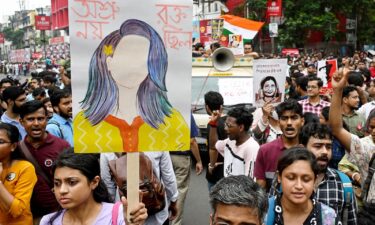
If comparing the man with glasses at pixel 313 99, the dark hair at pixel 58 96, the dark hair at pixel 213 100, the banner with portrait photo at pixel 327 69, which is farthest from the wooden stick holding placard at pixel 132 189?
the banner with portrait photo at pixel 327 69

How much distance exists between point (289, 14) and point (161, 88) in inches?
1436

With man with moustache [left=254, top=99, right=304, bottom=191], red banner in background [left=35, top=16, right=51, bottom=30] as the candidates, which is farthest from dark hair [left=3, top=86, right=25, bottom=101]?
red banner in background [left=35, top=16, right=51, bottom=30]

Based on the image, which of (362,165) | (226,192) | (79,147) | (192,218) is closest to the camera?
(226,192)

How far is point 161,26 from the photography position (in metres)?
A: 2.56

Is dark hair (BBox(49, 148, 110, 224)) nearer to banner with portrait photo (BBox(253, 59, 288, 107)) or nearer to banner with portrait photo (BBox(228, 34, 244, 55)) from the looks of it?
banner with portrait photo (BBox(253, 59, 288, 107))

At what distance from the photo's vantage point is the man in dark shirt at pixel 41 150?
3.57m

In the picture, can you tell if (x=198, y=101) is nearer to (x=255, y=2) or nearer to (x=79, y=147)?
(x=79, y=147)

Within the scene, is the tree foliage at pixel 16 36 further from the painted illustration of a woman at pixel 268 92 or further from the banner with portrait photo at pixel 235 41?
the painted illustration of a woman at pixel 268 92

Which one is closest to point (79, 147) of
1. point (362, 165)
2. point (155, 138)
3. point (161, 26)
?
point (155, 138)

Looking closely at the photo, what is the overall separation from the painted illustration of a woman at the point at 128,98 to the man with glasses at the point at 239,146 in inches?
67.4

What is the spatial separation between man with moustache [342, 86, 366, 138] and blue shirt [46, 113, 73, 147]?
119 inches

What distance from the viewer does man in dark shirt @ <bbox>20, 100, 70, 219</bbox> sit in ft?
11.7

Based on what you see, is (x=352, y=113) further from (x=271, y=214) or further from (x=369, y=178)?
(x=271, y=214)

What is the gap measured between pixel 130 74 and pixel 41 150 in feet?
5.10
